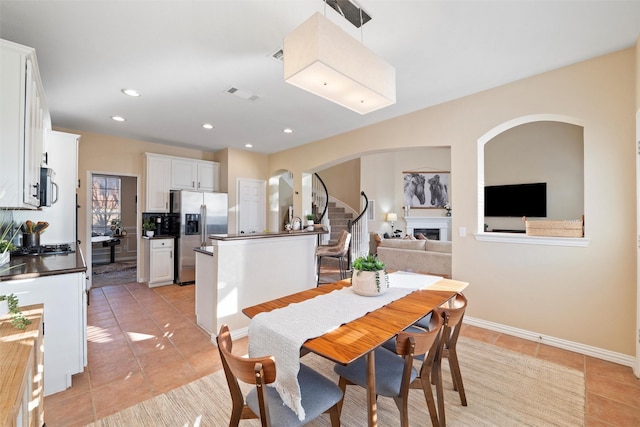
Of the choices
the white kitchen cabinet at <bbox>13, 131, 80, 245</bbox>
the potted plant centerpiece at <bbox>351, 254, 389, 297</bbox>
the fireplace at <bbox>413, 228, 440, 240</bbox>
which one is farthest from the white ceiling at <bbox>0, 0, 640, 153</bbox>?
the fireplace at <bbox>413, 228, 440, 240</bbox>

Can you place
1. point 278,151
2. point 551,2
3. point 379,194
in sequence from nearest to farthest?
point 551,2
point 278,151
point 379,194

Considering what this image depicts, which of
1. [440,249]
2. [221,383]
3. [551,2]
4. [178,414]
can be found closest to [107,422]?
[178,414]

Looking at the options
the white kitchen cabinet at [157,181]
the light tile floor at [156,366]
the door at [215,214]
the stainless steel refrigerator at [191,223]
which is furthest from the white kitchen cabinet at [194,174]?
the light tile floor at [156,366]

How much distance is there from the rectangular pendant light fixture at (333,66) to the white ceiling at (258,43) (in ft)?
1.27

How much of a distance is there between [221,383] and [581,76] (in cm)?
418

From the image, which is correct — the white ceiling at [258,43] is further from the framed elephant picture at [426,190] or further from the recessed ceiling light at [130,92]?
the framed elephant picture at [426,190]

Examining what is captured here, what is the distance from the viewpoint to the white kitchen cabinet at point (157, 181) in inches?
205

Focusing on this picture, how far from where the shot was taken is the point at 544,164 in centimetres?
623

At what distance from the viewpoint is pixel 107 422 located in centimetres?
179

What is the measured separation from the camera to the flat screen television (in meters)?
6.17

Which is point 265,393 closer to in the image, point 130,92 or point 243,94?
point 243,94

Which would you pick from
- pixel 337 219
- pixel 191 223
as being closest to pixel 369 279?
pixel 191 223

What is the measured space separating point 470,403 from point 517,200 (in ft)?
19.7

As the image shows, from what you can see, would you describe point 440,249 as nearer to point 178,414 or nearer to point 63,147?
point 178,414
